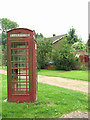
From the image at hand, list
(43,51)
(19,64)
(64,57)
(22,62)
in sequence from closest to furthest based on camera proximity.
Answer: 1. (22,62)
2. (19,64)
3. (64,57)
4. (43,51)

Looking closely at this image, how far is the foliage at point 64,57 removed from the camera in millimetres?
21062

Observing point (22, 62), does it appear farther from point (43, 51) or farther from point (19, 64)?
point (43, 51)

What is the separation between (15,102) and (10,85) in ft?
2.11

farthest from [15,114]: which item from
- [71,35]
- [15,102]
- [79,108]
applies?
[71,35]

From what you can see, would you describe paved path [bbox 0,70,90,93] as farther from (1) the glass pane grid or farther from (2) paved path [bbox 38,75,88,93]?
(1) the glass pane grid

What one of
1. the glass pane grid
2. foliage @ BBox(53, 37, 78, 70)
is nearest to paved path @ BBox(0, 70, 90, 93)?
the glass pane grid

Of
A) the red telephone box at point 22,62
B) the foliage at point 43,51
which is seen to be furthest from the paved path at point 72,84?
the foliage at point 43,51

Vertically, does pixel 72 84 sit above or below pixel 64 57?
below

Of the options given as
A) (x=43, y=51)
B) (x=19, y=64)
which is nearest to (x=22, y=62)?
(x=19, y=64)

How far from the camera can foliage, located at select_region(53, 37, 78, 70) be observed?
69.1ft

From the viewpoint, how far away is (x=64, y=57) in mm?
21297

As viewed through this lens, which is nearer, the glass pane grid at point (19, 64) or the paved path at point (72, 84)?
the glass pane grid at point (19, 64)

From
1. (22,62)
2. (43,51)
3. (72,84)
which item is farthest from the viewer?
(43,51)

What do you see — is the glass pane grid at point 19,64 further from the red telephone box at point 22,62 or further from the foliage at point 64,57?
the foliage at point 64,57
